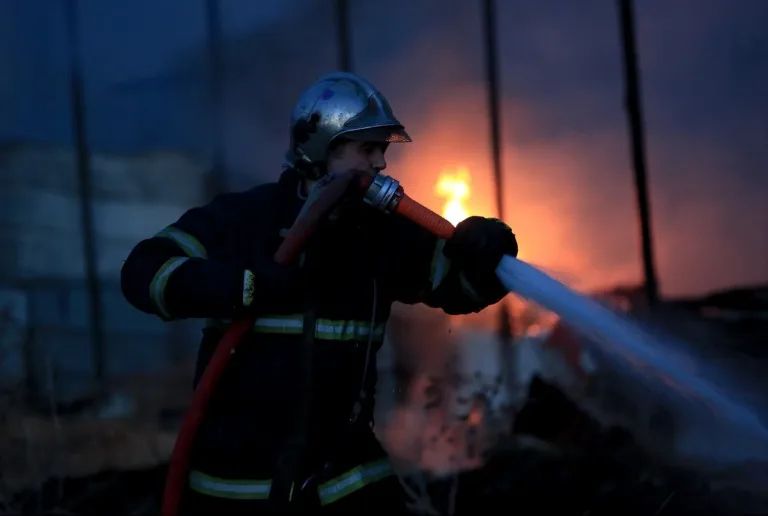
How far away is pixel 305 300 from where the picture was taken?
321cm

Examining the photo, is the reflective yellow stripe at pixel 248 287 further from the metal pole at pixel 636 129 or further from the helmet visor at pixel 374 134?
the metal pole at pixel 636 129

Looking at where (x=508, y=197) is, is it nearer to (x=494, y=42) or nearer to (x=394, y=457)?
(x=494, y=42)

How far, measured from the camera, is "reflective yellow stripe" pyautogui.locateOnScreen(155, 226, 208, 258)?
10.7 feet

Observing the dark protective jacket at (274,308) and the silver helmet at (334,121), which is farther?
the silver helmet at (334,121)

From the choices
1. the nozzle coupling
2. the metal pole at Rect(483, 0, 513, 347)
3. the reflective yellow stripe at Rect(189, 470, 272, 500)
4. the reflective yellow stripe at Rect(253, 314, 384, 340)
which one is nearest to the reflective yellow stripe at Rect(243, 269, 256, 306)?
the reflective yellow stripe at Rect(253, 314, 384, 340)

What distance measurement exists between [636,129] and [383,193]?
8.84ft

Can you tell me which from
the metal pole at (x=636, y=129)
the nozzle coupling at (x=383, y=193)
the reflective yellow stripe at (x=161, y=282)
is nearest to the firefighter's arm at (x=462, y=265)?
the nozzle coupling at (x=383, y=193)

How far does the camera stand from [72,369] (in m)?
6.69

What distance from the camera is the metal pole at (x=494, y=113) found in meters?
5.86

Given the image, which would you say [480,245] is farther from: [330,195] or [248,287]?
[248,287]

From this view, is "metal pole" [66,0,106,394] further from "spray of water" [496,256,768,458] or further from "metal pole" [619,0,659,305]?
"spray of water" [496,256,768,458]

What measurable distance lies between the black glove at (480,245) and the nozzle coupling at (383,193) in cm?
18

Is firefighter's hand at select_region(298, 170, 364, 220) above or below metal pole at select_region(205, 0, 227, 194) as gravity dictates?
below

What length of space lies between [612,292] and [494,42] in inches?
51.8
